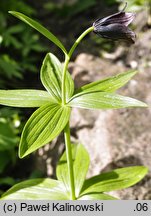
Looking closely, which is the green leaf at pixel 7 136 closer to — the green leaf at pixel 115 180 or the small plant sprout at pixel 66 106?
A: the small plant sprout at pixel 66 106

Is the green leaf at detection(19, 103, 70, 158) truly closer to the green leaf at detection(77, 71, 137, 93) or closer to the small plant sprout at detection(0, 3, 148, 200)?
the small plant sprout at detection(0, 3, 148, 200)

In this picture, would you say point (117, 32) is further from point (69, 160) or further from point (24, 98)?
point (69, 160)

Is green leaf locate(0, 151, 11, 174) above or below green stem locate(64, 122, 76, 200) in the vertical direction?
above

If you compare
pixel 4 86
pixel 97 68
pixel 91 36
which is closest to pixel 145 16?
pixel 91 36

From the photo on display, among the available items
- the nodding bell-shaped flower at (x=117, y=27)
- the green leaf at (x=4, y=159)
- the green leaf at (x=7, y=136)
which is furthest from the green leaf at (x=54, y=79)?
the green leaf at (x=4, y=159)

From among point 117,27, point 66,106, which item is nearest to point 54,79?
point 66,106

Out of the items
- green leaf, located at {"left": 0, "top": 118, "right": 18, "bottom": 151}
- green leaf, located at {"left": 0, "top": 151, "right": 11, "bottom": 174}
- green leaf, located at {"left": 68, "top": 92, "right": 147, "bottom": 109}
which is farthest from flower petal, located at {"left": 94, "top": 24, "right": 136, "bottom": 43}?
green leaf, located at {"left": 0, "top": 151, "right": 11, "bottom": 174}
